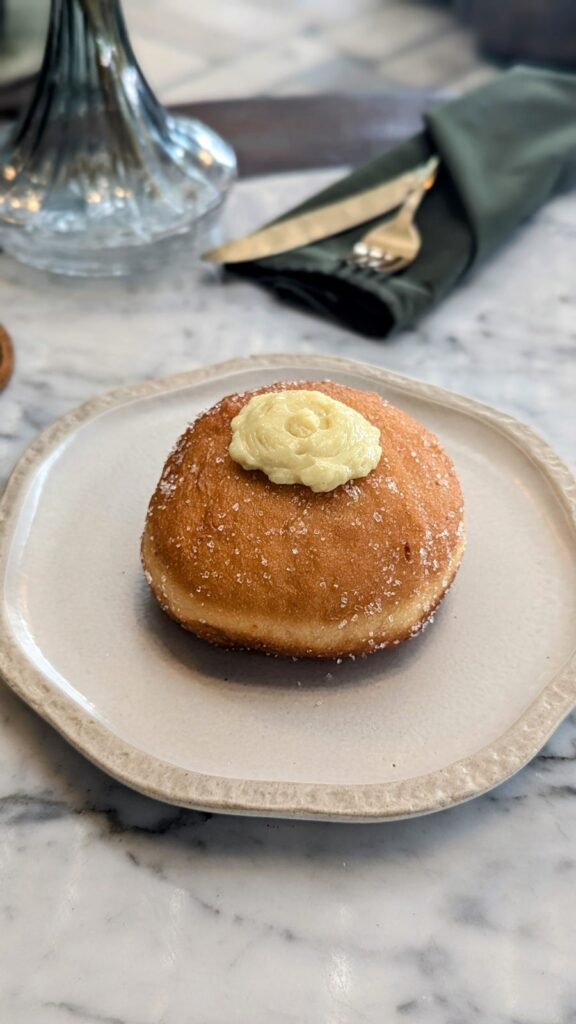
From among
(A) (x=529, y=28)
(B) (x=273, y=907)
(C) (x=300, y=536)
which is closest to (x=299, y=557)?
(C) (x=300, y=536)

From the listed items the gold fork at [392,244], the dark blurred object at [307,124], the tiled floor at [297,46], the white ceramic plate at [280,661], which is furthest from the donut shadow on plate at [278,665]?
the tiled floor at [297,46]

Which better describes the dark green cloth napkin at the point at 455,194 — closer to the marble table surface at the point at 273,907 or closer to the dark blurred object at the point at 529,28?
the marble table surface at the point at 273,907

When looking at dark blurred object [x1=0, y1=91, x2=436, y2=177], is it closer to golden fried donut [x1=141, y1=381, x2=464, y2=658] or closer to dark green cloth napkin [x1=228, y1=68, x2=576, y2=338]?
dark green cloth napkin [x1=228, y1=68, x2=576, y2=338]

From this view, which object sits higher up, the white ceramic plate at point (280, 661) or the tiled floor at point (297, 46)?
the white ceramic plate at point (280, 661)

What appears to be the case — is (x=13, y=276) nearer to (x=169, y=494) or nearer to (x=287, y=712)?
(x=169, y=494)

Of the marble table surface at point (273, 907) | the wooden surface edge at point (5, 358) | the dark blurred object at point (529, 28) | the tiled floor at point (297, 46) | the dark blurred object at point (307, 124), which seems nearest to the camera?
the marble table surface at point (273, 907)

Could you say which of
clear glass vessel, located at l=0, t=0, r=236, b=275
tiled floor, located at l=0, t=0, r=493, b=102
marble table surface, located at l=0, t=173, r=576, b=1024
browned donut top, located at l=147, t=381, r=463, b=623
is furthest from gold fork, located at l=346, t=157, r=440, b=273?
tiled floor, located at l=0, t=0, r=493, b=102

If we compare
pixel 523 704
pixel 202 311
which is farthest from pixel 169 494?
pixel 202 311
